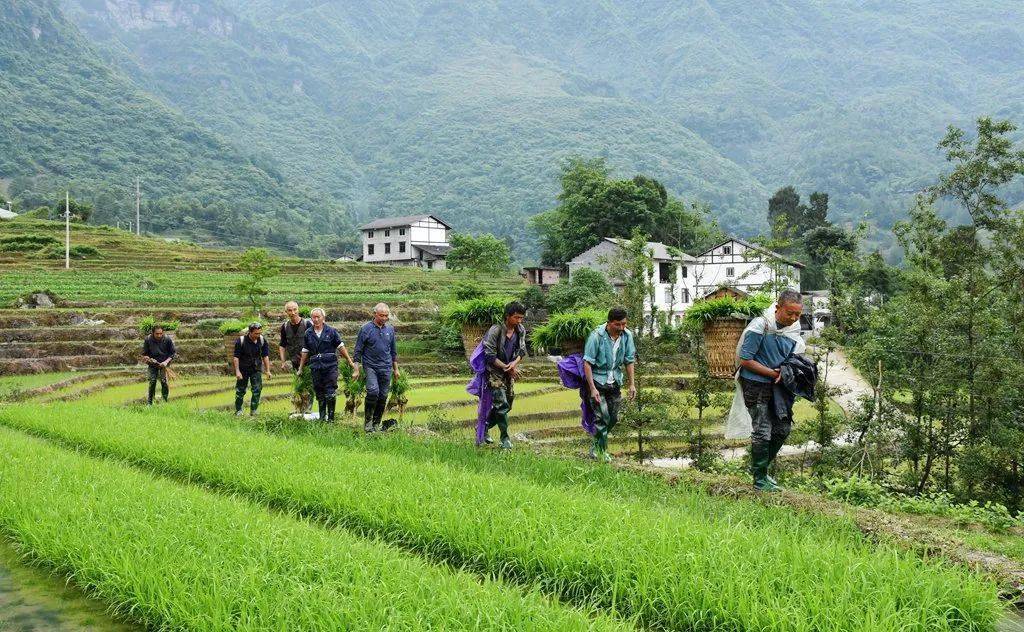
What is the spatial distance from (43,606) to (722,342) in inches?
482

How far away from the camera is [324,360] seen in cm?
1213

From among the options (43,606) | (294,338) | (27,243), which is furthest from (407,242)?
(43,606)

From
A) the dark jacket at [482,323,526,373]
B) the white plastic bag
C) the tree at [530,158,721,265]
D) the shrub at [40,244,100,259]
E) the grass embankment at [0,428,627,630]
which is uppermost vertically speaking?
the tree at [530,158,721,265]

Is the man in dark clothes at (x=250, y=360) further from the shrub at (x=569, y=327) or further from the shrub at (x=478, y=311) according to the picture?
the shrub at (x=478, y=311)

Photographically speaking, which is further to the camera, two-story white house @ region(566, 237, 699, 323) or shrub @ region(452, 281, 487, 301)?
two-story white house @ region(566, 237, 699, 323)

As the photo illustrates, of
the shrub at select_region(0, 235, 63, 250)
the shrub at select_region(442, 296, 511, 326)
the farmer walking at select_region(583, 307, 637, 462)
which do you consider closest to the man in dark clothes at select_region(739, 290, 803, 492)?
the farmer walking at select_region(583, 307, 637, 462)

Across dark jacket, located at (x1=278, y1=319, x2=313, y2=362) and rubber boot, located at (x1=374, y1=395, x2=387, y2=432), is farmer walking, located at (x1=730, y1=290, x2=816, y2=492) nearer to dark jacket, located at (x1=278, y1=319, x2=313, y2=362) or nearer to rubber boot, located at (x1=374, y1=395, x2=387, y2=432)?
rubber boot, located at (x1=374, y1=395, x2=387, y2=432)

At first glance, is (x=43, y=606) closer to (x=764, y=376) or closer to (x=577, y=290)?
(x=764, y=376)

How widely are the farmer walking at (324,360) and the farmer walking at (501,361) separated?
277 centimetres

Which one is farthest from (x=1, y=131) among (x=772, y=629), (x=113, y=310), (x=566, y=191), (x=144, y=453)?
(x=772, y=629)

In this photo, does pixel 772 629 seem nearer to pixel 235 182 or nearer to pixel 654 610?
pixel 654 610

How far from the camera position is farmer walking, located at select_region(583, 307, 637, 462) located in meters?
9.22

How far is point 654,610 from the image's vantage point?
4.44 metres

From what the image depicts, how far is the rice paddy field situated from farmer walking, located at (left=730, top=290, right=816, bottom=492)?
0.61m
